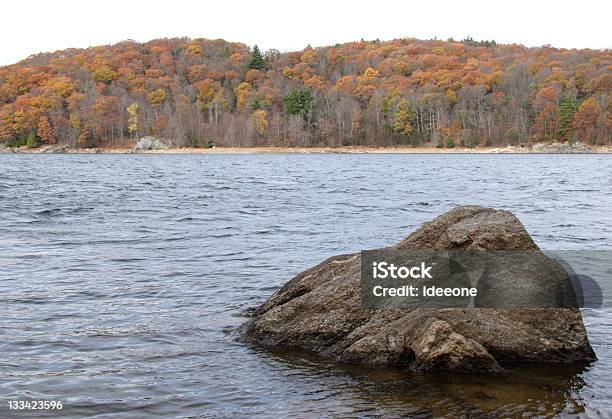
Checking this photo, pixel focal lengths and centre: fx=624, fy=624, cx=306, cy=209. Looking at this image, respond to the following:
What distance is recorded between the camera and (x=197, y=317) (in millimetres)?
9820

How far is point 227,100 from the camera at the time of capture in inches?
6511

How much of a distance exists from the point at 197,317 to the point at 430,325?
417 cm

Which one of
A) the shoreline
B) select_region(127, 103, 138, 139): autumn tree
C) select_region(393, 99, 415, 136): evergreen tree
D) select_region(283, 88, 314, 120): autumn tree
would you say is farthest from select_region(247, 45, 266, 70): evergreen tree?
select_region(393, 99, 415, 136): evergreen tree

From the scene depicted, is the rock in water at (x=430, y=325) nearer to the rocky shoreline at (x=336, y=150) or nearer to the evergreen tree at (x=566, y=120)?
the rocky shoreline at (x=336, y=150)

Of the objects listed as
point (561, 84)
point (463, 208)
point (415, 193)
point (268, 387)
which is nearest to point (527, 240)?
point (463, 208)

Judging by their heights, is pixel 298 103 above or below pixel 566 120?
above

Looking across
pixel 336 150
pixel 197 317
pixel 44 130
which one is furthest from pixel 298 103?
pixel 197 317

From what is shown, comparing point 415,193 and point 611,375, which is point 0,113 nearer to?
point 415,193

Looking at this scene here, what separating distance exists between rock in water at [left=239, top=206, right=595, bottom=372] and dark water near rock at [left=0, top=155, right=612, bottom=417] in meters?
0.24

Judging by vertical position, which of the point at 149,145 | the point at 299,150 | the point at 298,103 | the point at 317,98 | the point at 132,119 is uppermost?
the point at 317,98

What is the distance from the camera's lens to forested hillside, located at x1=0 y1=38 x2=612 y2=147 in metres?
136

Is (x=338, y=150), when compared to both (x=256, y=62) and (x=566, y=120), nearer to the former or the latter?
(x=566, y=120)

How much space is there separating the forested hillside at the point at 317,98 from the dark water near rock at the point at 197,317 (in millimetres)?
112797

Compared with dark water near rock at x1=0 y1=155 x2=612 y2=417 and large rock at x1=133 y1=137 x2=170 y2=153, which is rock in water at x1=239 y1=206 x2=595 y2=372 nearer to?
dark water near rock at x1=0 y1=155 x2=612 y2=417
